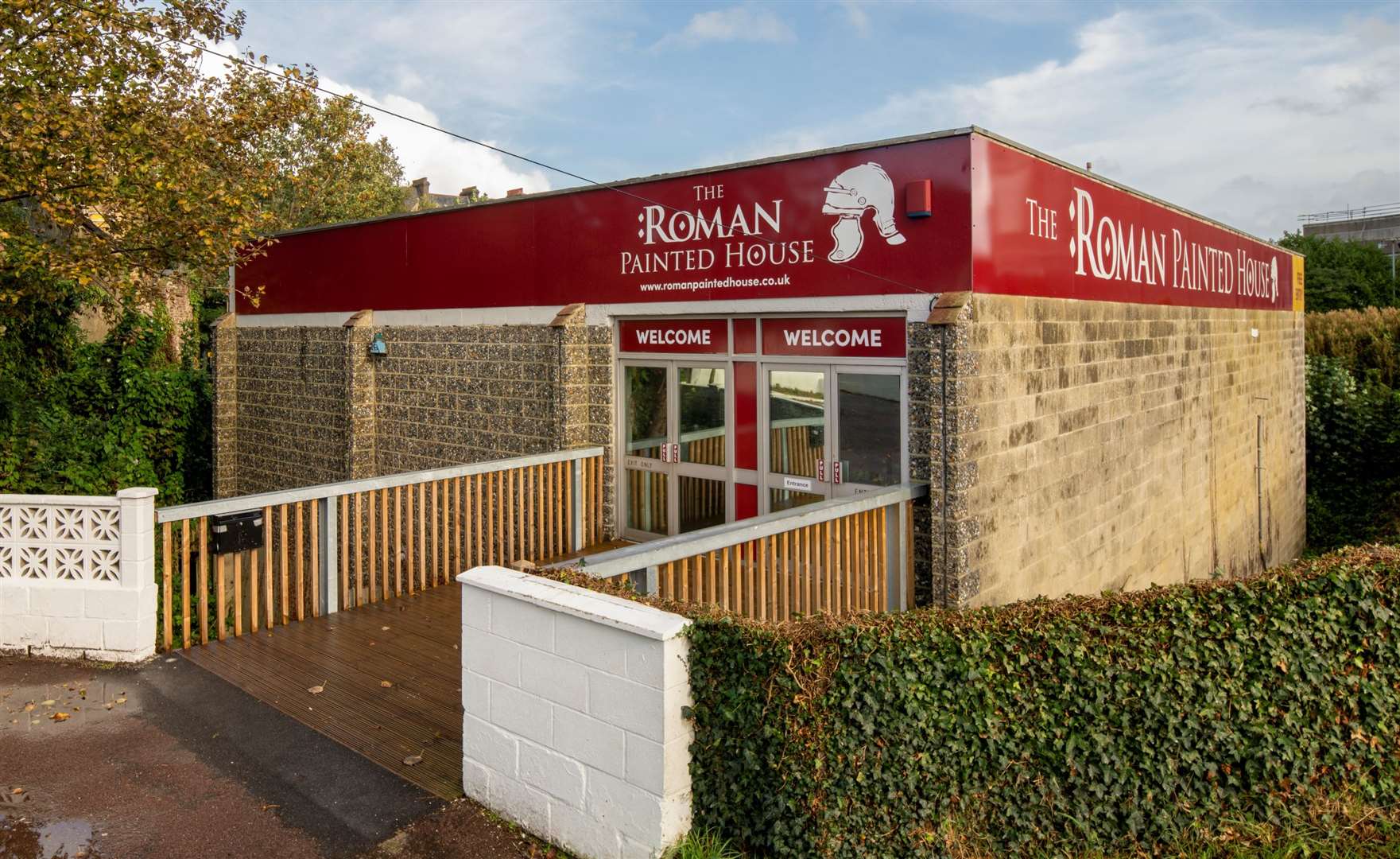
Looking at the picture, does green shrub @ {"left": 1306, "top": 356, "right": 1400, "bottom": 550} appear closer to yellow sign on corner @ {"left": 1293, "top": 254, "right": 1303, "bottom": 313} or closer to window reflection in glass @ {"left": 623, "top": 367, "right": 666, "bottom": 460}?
yellow sign on corner @ {"left": 1293, "top": 254, "right": 1303, "bottom": 313}

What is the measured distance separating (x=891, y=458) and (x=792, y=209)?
2.28m

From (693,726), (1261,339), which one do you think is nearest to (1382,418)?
(1261,339)

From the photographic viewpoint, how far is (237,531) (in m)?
6.86

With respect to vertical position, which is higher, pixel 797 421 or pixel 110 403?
pixel 110 403

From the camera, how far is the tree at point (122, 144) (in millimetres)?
10094

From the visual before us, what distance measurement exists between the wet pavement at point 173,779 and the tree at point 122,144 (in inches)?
234

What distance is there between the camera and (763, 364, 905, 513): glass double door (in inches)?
317

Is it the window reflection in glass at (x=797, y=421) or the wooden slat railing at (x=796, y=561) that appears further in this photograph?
the window reflection in glass at (x=797, y=421)

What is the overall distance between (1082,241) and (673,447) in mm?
4317

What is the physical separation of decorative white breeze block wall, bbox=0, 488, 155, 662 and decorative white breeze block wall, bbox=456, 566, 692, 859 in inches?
113

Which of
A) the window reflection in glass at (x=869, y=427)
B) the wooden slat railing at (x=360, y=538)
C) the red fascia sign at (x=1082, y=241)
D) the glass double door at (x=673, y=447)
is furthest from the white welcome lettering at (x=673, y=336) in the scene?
the red fascia sign at (x=1082, y=241)

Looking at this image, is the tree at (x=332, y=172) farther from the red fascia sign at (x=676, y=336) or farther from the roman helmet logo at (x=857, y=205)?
the roman helmet logo at (x=857, y=205)

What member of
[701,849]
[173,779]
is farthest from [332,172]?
[701,849]

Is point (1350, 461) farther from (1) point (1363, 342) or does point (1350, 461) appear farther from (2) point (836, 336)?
(2) point (836, 336)
